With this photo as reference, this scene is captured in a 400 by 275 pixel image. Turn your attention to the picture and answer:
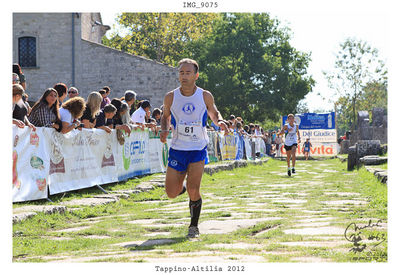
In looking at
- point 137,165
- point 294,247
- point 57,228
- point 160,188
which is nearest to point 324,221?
point 294,247

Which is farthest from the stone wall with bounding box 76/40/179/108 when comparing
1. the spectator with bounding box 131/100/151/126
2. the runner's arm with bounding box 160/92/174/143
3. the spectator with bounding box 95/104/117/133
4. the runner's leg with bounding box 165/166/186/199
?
the runner's leg with bounding box 165/166/186/199

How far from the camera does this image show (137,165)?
1295 centimetres

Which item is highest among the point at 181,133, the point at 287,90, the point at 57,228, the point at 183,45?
the point at 183,45

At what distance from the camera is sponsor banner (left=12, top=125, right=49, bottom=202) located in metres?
7.84

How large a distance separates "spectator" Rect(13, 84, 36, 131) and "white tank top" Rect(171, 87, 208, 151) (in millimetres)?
2736

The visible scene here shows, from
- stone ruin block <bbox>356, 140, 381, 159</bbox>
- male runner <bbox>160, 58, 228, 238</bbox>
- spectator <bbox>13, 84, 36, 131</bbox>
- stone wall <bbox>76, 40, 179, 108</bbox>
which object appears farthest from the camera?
stone wall <bbox>76, 40, 179, 108</bbox>

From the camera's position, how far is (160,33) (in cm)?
4244

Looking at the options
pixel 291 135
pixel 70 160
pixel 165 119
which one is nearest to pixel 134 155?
pixel 70 160

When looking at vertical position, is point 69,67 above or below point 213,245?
above

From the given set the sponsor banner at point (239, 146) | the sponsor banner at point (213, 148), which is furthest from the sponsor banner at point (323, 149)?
the sponsor banner at point (213, 148)

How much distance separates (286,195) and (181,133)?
4587 millimetres

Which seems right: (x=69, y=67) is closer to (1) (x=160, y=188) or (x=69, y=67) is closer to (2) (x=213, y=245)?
(1) (x=160, y=188)

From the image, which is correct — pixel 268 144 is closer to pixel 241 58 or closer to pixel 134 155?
pixel 241 58

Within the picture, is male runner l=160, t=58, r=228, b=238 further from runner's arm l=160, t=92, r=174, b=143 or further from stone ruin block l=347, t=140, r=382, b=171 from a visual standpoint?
stone ruin block l=347, t=140, r=382, b=171
